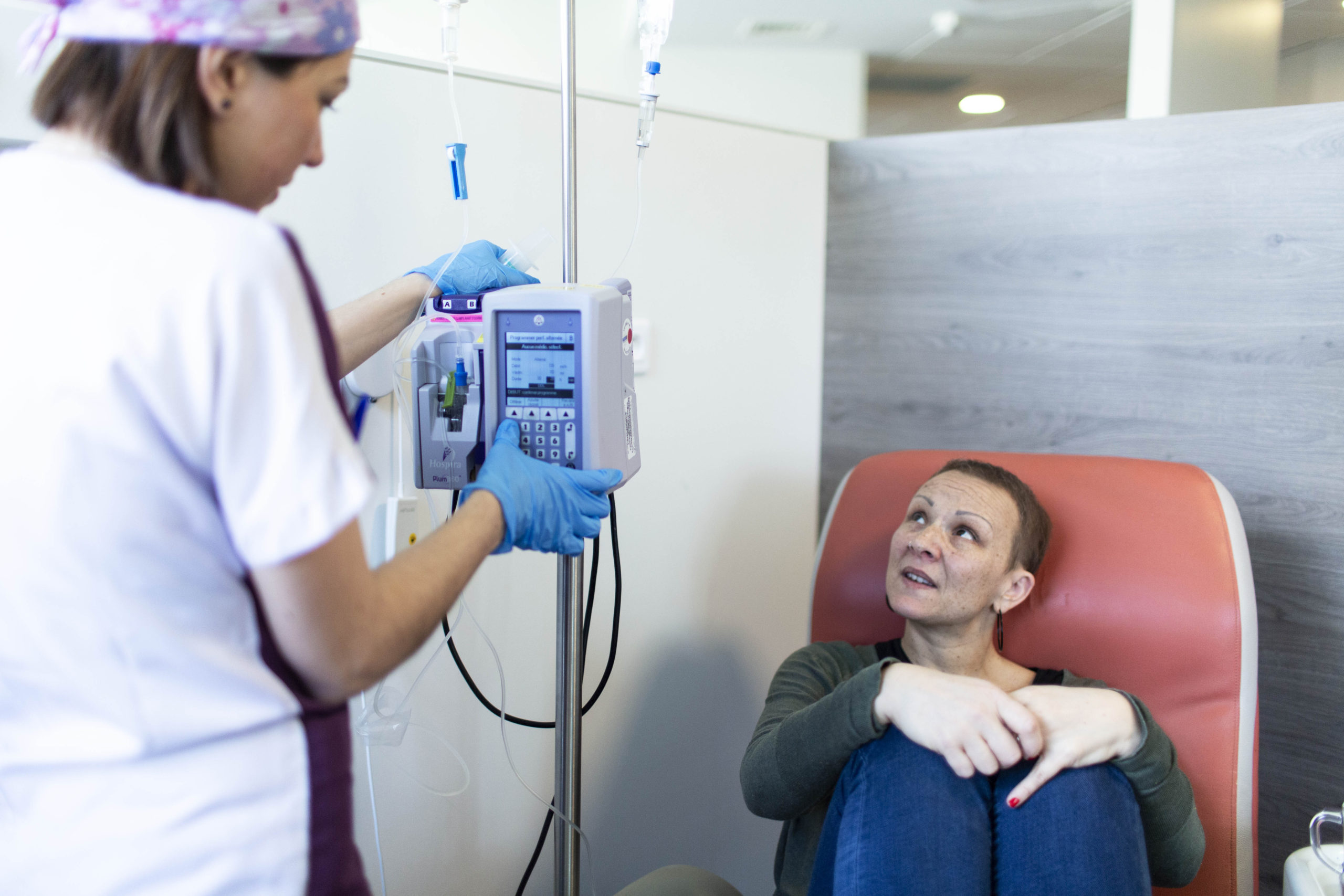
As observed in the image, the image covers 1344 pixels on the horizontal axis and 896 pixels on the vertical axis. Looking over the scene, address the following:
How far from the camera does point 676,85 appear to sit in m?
3.70

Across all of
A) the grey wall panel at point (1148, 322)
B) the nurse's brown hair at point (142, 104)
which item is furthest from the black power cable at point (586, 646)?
the grey wall panel at point (1148, 322)

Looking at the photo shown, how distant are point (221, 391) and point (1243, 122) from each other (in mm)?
1633

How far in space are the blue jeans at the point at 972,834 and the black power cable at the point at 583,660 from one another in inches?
14.8

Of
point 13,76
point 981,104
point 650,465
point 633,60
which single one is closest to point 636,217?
point 650,465

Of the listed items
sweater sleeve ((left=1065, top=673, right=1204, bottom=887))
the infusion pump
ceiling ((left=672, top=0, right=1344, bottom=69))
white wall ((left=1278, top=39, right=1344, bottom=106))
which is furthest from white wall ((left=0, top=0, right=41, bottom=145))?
white wall ((left=1278, top=39, right=1344, bottom=106))

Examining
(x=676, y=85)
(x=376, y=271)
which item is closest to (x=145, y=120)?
(x=376, y=271)

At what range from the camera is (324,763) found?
2.05 feet

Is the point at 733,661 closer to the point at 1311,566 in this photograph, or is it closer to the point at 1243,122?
the point at 1311,566

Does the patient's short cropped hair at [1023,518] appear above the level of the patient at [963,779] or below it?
above

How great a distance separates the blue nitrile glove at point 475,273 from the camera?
1.11 m

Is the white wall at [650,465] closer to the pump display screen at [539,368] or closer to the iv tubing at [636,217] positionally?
the iv tubing at [636,217]

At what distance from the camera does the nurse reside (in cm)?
53

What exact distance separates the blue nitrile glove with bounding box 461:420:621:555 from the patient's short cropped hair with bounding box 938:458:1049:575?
24.5 inches

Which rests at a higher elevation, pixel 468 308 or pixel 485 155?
pixel 485 155
